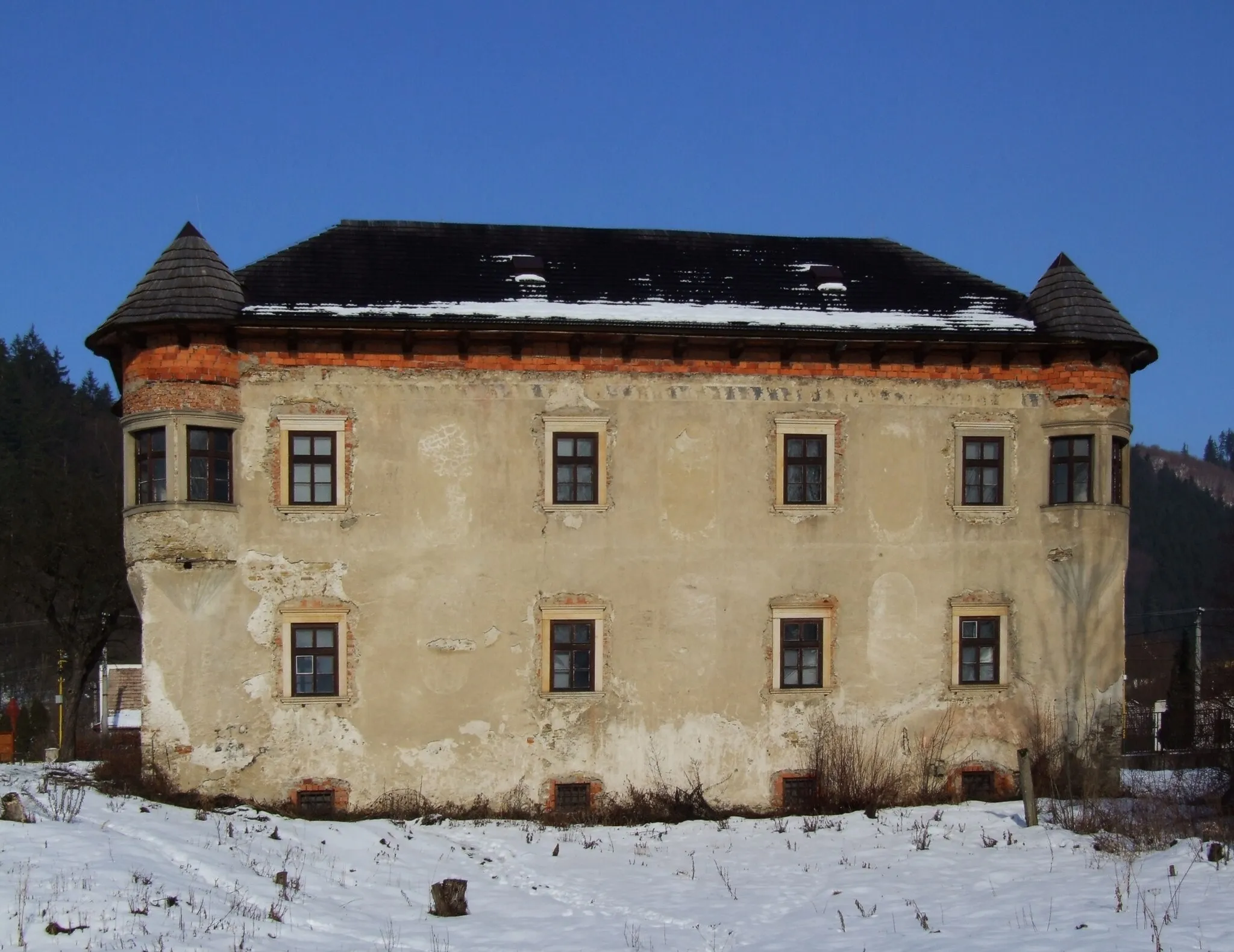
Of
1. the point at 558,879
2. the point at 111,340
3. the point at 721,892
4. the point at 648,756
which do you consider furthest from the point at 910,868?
the point at 111,340

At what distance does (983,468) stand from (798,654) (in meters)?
4.23

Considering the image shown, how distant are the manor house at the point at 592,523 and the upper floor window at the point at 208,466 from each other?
56 millimetres

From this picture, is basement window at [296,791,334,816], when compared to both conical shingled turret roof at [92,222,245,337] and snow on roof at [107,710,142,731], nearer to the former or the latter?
conical shingled turret roof at [92,222,245,337]

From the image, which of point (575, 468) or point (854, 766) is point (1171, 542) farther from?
point (575, 468)

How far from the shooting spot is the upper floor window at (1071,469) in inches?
794

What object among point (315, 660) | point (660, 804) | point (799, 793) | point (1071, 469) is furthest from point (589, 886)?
point (1071, 469)

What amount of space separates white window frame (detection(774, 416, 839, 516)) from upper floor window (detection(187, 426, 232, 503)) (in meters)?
8.25

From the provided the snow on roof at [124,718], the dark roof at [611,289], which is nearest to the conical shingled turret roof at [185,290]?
the dark roof at [611,289]

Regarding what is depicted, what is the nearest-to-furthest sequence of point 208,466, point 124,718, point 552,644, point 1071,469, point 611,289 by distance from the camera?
point 208,466
point 552,644
point 1071,469
point 611,289
point 124,718

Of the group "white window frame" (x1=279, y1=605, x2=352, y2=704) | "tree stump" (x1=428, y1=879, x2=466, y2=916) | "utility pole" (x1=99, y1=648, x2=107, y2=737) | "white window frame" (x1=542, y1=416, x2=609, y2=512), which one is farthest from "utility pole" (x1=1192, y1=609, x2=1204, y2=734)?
"utility pole" (x1=99, y1=648, x2=107, y2=737)

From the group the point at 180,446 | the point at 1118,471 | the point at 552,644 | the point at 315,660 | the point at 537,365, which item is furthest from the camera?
the point at 1118,471

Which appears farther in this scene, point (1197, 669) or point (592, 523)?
point (1197, 669)

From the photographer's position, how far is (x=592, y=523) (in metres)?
19.2

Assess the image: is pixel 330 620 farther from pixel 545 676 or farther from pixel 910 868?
pixel 910 868
